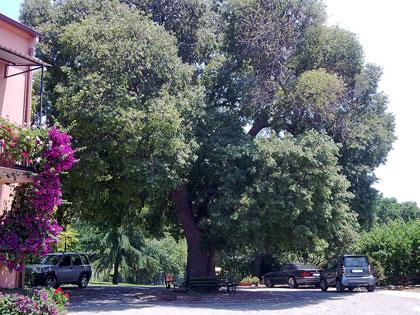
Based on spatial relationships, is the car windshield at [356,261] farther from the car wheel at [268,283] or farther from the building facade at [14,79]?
the building facade at [14,79]

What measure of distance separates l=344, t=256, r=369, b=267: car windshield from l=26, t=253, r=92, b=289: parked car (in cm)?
1267

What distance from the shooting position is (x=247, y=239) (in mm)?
19500

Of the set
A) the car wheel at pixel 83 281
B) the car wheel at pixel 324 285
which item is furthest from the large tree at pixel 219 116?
the car wheel at pixel 324 285

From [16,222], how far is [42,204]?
813mm

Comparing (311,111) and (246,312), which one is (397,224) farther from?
(246,312)

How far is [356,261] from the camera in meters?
23.8

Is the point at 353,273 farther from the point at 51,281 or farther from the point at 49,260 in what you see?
the point at 49,260

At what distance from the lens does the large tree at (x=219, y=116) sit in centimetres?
1786

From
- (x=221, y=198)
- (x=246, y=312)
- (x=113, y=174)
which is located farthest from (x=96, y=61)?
(x=246, y=312)

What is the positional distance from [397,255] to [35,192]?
2111 centimetres

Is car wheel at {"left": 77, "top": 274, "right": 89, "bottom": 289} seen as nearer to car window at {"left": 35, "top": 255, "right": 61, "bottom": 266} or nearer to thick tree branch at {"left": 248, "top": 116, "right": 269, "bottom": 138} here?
car window at {"left": 35, "top": 255, "right": 61, "bottom": 266}

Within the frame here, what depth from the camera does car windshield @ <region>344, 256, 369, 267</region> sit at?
934 inches

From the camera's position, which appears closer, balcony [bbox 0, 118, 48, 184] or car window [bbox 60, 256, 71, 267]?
balcony [bbox 0, 118, 48, 184]

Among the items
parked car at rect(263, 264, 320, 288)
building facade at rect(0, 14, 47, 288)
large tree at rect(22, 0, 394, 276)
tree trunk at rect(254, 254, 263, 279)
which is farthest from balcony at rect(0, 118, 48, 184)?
tree trunk at rect(254, 254, 263, 279)
